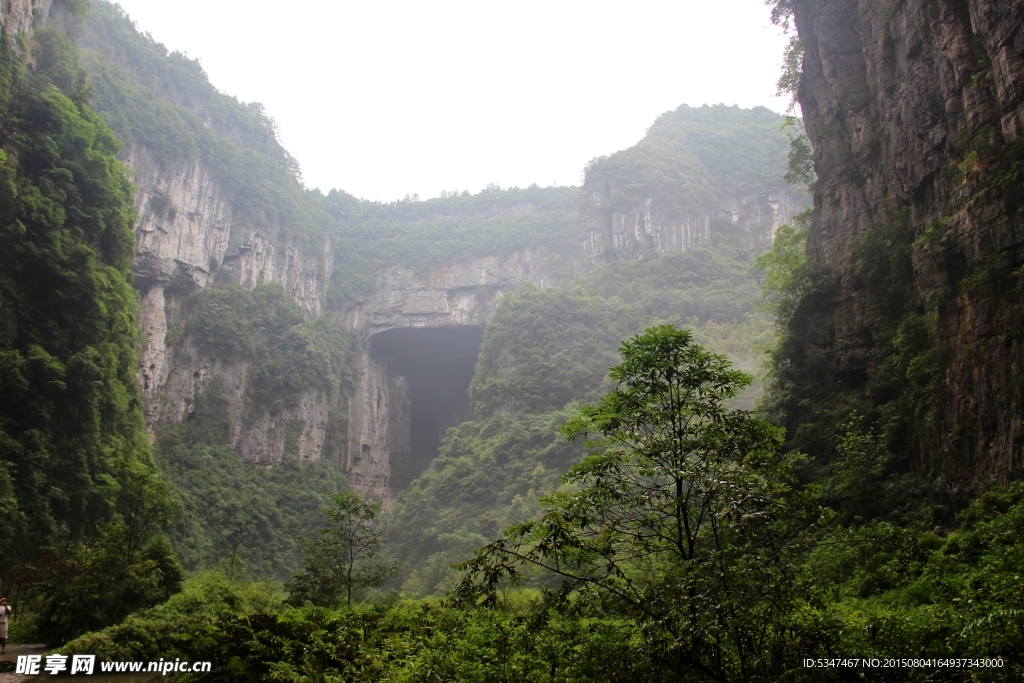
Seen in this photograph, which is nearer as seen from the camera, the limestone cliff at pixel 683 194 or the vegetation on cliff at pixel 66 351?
the vegetation on cliff at pixel 66 351

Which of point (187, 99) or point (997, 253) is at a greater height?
point (187, 99)

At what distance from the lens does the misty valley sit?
4980 mm

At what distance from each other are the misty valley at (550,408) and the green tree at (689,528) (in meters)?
0.04

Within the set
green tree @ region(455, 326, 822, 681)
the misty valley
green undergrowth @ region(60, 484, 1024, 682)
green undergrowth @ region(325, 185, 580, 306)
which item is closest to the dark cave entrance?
the misty valley

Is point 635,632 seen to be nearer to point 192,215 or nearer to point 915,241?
point 915,241

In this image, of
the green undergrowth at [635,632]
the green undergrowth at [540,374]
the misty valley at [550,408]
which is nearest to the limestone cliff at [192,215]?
the misty valley at [550,408]

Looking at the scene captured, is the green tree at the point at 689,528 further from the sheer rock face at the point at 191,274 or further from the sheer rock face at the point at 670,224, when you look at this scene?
the sheer rock face at the point at 670,224

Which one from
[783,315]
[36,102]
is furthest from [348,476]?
[783,315]

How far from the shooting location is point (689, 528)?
5.24 meters

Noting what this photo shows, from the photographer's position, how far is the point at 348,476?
43.0 m

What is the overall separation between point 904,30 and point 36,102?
935 inches

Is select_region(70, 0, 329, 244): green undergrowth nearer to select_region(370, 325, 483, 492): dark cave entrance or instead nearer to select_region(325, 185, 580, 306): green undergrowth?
select_region(325, 185, 580, 306): green undergrowth

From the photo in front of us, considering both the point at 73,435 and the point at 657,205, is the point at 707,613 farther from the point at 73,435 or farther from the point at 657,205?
the point at 657,205

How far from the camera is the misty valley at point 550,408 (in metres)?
4.98
